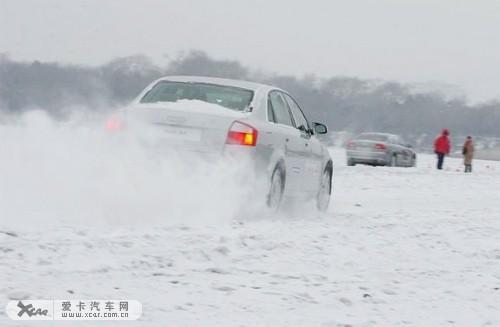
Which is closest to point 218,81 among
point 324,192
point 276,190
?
point 276,190

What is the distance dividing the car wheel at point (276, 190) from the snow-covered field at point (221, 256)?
218mm

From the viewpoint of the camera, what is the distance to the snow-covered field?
5.33 metres

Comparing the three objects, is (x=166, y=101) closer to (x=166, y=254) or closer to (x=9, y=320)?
(x=166, y=254)

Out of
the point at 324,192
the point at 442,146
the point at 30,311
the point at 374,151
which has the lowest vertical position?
the point at 30,311

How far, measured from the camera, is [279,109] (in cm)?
1082

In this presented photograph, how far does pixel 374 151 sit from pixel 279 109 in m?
22.3

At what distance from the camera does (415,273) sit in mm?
7055

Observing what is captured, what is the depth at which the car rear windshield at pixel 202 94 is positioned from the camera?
989 centimetres

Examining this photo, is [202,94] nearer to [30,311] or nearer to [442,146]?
[30,311]

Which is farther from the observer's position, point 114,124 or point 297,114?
point 297,114

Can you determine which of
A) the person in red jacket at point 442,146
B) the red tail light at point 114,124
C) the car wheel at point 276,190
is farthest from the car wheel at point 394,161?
the red tail light at point 114,124

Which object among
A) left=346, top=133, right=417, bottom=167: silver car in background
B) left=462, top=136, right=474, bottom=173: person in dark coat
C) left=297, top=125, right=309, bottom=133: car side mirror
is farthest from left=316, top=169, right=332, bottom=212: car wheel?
left=462, top=136, right=474, bottom=173: person in dark coat

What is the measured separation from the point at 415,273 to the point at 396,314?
1.58m

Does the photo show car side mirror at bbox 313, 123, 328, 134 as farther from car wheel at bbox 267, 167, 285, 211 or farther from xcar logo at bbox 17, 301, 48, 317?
xcar logo at bbox 17, 301, 48, 317
